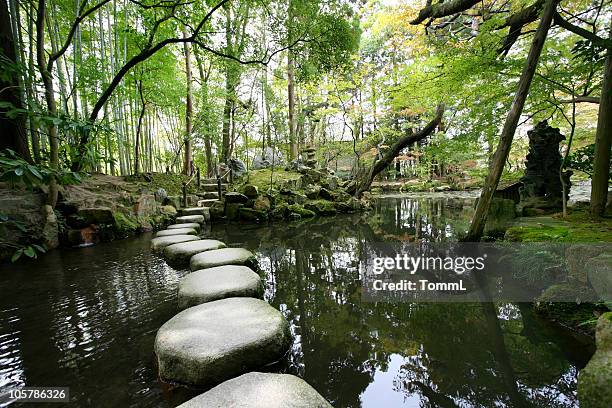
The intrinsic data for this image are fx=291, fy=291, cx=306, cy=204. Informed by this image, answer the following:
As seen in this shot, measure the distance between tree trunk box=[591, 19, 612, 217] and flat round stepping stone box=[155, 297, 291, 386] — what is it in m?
5.11

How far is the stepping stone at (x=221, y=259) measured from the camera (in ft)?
11.2

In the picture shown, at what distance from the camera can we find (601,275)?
2342 millimetres

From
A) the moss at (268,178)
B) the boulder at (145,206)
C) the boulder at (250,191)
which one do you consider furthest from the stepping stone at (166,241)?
the moss at (268,178)

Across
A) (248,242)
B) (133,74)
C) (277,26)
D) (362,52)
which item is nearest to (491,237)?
(248,242)

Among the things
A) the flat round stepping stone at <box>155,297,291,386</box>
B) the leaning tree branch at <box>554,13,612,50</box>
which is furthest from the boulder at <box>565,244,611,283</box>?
the flat round stepping stone at <box>155,297,291,386</box>

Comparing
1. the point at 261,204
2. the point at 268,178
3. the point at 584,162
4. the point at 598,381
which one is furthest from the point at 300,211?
the point at 598,381

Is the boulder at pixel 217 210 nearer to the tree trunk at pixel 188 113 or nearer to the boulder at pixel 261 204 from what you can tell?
the boulder at pixel 261 204

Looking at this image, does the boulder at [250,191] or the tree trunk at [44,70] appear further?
the boulder at [250,191]

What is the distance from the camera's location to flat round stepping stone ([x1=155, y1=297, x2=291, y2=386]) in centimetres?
168

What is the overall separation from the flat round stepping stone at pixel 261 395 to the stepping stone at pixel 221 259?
211 cm

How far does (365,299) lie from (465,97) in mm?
5627

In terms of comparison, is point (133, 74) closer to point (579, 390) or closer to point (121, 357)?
point (121, 357)

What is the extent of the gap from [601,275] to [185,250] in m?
4.52

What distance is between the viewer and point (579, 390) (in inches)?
61.3
